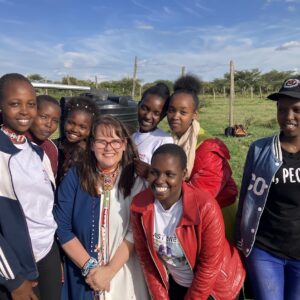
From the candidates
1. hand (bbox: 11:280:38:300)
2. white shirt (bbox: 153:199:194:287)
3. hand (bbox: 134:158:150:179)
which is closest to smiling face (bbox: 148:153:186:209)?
white shirt (bbox: 153:199:194:287)

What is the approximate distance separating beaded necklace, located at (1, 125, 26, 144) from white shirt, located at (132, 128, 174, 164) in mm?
910

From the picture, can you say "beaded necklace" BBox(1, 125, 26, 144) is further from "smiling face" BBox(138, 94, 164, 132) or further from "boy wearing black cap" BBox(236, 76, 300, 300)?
"boy wearing black cap" BBox(236, 76, 300, 300)

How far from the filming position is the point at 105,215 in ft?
7.04

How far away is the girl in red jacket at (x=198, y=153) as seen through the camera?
2248 mm

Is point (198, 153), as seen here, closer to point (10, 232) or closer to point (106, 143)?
point (106, 143)

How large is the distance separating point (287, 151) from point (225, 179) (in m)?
0.44

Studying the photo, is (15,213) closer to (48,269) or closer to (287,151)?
(48,269)

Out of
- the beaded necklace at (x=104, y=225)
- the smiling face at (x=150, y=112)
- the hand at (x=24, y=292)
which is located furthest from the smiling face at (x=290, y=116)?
the hand at (x=24, y=292)

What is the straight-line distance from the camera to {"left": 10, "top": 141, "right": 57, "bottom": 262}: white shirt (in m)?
1.86

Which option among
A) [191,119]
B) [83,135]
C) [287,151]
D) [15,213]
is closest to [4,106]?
[15,213]

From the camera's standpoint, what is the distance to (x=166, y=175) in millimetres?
1953

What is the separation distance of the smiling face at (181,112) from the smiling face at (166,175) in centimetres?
55

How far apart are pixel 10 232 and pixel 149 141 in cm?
123

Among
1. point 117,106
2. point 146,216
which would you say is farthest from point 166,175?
point 117,106
